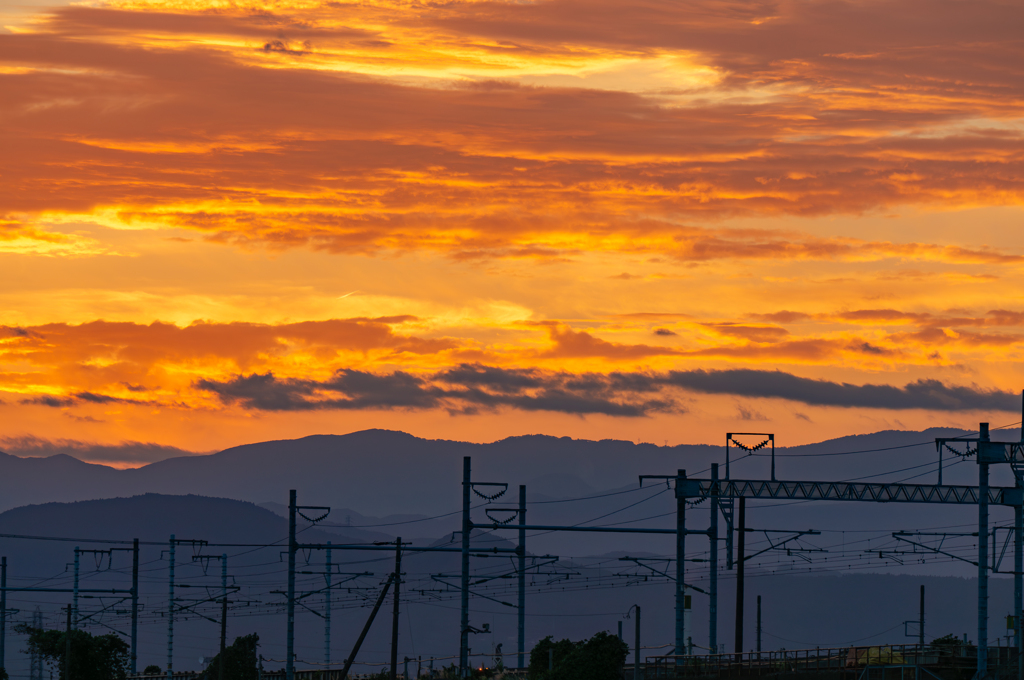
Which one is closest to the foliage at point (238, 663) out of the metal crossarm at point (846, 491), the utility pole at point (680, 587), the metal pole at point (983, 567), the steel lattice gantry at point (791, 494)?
the utility pole at point (680, 587)

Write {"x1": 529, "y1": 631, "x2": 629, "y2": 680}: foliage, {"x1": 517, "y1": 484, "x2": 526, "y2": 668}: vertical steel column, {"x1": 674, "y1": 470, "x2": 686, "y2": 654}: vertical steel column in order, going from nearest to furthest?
1. {"x1": 529, "y1": 631, "x2": 629, "y2": 680}: foliage
2. {"x1": 674, "y1": 470, "x2": 686, "y2": 654}: vertical steel column
3. {"x1": 517, "y1": 484, "x2": 526, "y2": 668}: vertical steel column

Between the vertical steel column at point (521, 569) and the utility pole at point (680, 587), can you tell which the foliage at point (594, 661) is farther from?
the vertical steel column at point (521, 569)

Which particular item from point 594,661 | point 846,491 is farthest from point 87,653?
point 846,491

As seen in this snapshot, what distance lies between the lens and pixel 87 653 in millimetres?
69688

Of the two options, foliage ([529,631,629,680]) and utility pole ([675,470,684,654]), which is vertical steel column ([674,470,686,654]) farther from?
foliage ([529,631,629,680])

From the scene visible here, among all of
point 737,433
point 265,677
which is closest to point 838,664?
point 737,433

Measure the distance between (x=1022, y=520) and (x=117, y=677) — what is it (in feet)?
155

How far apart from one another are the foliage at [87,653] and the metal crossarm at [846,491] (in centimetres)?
3069

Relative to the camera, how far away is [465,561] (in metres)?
64.2

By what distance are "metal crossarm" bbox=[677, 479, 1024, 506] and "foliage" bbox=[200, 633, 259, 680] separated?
26.2m

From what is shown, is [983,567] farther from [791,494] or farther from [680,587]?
[791,494]

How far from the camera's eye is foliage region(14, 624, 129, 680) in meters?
69.4

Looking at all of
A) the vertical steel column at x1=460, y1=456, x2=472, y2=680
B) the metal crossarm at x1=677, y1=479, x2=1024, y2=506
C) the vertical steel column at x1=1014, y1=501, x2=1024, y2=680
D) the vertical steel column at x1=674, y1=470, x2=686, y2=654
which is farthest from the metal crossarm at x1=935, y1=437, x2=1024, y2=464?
the vertical steel column at x1=460, y1=456, x2=472, y2=680

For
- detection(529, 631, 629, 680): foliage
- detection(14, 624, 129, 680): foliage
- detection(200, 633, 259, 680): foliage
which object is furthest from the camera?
detection(200, 633, 259, 680): foliage
